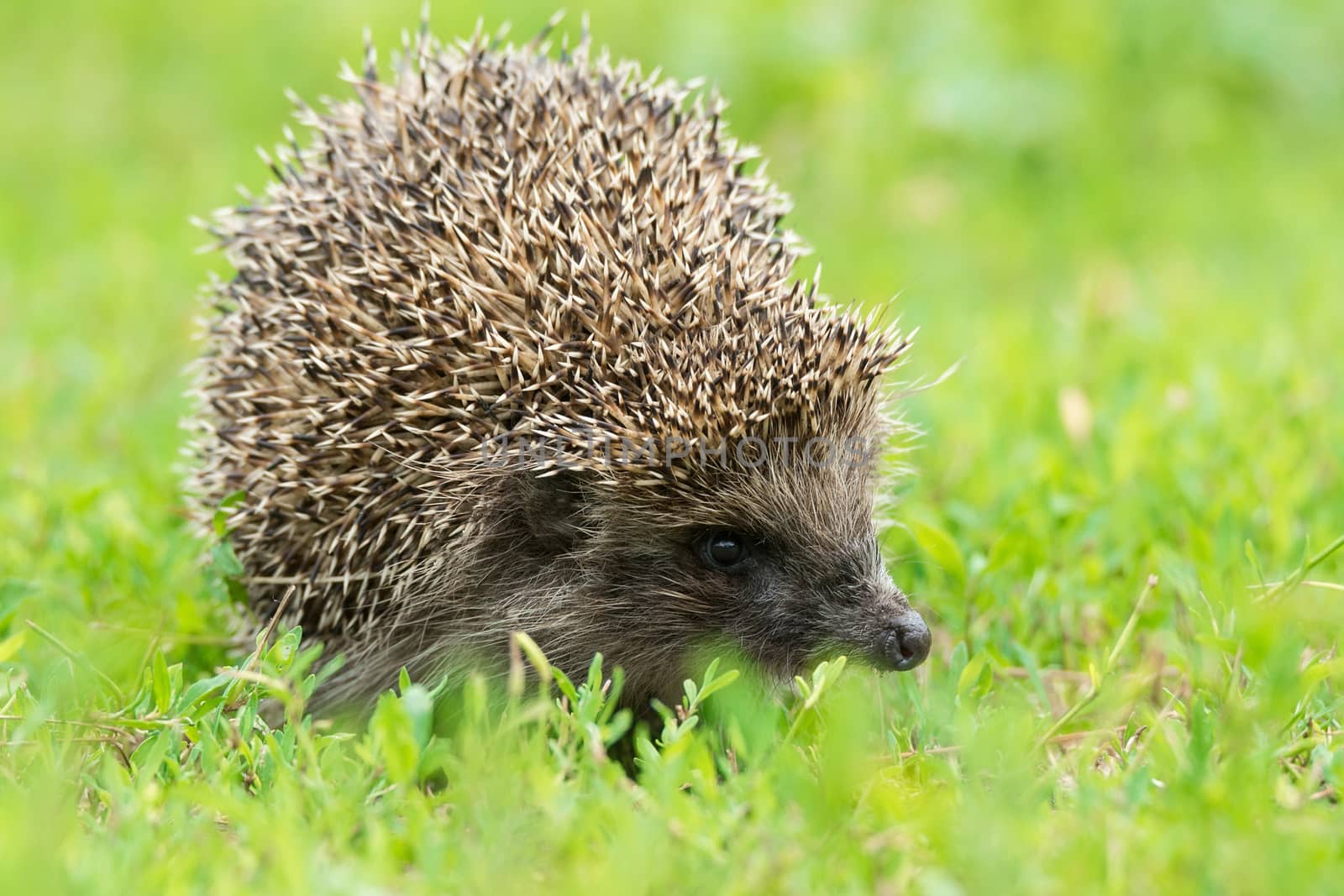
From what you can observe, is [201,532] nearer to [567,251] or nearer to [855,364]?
[567,251]

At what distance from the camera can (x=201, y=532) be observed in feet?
15.3

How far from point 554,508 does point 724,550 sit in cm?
51

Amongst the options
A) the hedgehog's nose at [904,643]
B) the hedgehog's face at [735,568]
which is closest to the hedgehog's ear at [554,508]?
the hedgehog's face at [735,568]

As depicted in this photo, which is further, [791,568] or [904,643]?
[791,568]

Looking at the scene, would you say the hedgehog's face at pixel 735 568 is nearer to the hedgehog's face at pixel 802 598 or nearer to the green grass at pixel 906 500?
the hedgehog's face at pixel 802 598

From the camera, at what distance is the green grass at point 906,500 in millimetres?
2814

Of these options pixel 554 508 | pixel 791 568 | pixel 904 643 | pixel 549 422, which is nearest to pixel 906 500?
pixel 791 568

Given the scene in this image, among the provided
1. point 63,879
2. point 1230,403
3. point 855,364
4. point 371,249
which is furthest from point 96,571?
point 1230,403

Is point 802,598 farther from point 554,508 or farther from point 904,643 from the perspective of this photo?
point 554,508

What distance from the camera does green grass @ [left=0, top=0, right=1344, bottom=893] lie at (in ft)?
9.23

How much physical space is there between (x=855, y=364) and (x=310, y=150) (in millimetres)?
2061

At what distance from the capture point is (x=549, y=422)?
3.86m

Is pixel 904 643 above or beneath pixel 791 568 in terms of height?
beneath

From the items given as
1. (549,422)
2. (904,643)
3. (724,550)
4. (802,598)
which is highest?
(549,422)
